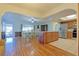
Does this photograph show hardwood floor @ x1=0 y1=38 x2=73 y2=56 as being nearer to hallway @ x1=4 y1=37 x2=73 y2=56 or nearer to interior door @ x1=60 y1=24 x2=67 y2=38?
hallway @ x1=4 y1=37 x2=73 y2=56

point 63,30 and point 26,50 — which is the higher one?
point 63,30

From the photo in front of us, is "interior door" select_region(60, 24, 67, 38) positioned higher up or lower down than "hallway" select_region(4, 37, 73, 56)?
higher up

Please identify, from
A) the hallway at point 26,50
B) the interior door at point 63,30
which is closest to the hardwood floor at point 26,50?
the hallway at point 26,50

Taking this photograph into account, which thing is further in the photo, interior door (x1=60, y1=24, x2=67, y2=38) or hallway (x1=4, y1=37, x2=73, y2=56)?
hallway (x1=4, y1=37, x2=73, y2=56)

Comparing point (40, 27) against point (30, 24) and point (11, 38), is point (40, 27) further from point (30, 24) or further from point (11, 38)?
point (11, 38)

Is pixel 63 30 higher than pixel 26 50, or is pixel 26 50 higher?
pixel 63 30

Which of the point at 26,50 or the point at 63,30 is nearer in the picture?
the point at 63,30

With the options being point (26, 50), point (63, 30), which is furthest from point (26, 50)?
point (63, 30)

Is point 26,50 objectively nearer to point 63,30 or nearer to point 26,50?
point 26,50

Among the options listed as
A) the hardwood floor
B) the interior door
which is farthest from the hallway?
the interior door

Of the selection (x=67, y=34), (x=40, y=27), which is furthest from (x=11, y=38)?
(x=67, y=34)

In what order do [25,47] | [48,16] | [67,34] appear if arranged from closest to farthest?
[67,34], [48,16], [25,47]

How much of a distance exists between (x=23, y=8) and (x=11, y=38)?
89 centimetres

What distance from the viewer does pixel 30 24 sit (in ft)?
11.4
